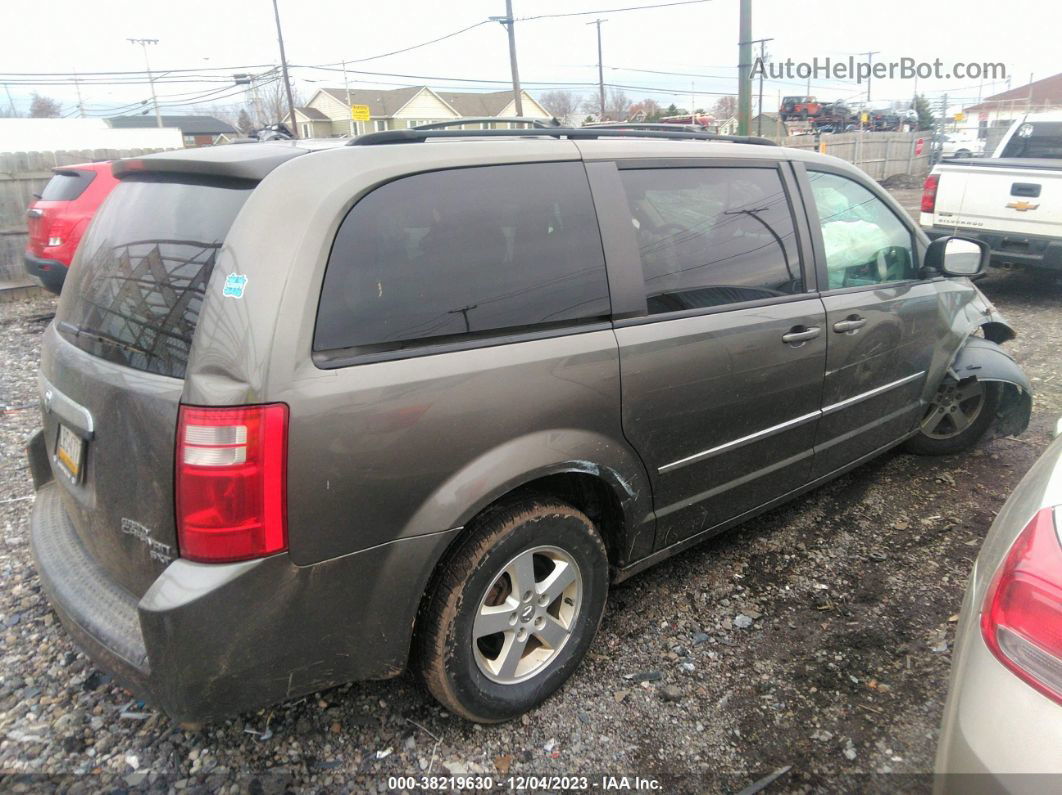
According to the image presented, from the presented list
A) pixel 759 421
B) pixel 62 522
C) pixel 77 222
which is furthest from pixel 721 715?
pixel 77 222

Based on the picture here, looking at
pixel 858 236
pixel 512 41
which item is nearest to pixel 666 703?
pixel 858 236

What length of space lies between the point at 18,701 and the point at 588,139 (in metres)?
2.82

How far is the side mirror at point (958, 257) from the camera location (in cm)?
370

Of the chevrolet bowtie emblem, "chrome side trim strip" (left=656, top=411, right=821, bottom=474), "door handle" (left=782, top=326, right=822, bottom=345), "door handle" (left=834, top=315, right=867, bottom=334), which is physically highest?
"door handle" (left=782, top=326, right=822, bottom=345)

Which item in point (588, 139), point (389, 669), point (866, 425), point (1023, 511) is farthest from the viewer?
point (866, 425)

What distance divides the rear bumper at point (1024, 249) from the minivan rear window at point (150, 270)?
757 centimetres

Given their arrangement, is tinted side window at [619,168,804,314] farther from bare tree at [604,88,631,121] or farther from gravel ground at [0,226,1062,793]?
bare tree at [604,88,631,121]

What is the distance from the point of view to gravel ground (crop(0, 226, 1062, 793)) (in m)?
2.21

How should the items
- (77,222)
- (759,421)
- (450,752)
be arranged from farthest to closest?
(77,222)
(759,421)
(450,752)

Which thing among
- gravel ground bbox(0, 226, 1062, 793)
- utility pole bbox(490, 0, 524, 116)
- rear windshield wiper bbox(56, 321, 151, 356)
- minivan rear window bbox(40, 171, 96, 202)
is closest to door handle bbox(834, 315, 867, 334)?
gravel ground bbox(0, 226, 1062, 793)

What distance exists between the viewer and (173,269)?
1987 millimetres

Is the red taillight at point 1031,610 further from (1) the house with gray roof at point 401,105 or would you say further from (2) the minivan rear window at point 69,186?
(1) the house with gray roof at point 401,105

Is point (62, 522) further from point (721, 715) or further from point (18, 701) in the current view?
point (721, 715)

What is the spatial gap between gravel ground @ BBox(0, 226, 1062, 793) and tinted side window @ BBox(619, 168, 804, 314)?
4.18 feet
